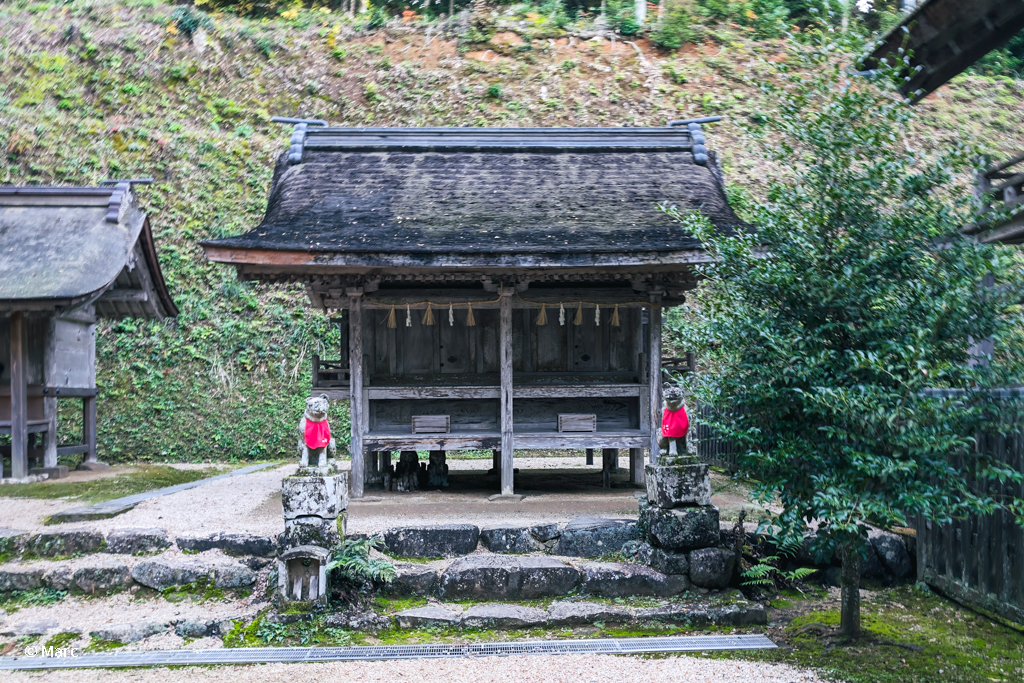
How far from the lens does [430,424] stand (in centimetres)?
1002

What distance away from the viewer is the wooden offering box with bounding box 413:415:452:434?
1002cm

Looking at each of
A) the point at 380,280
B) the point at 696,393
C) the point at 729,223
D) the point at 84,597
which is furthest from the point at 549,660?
the point at 729,223

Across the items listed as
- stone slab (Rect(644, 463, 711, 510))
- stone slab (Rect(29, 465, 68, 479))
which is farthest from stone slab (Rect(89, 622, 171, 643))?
stone slab (Rect(29, 465, 68, 479))

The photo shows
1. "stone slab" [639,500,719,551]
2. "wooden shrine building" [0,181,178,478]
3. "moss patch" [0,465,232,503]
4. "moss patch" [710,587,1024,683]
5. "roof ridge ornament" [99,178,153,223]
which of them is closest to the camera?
"moss patch" [710,587,1024,683]

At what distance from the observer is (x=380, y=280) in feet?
31.8

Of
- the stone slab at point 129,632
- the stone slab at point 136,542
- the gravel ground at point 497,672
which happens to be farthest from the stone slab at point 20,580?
the gravel ground at point 497,672

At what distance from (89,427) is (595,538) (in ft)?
37.0

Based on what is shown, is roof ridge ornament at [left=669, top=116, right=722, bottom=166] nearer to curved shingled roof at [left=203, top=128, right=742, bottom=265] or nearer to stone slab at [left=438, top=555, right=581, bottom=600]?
curved shingled roof at [left=203, top=128, right=742, bottom=265]

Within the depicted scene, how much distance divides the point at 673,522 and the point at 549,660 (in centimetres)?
212

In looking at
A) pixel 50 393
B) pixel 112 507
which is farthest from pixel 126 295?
pixel 112 507

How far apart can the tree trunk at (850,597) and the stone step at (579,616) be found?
82 cm

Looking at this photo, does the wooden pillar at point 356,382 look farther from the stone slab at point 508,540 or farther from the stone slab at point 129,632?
the stone slab at point 129,632

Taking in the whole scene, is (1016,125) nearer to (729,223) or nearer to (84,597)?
(729,223)

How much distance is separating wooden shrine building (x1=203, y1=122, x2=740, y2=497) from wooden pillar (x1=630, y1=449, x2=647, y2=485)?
0.03 metres
